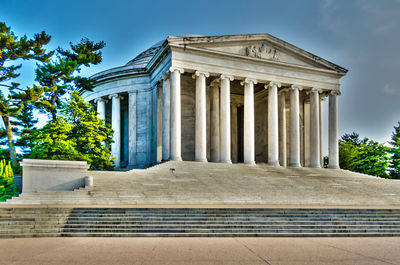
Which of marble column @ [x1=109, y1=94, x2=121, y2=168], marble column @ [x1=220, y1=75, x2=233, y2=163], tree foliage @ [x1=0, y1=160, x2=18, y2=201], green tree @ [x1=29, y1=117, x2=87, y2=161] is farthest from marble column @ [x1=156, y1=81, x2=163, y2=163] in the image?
tree foliage @ [x1=0, y1=160, x2=18, y2=201]

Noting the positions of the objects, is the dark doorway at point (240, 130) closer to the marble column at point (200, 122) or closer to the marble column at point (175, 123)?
the marble column at point (200, 122)

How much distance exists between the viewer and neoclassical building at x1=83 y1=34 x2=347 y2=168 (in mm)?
46688

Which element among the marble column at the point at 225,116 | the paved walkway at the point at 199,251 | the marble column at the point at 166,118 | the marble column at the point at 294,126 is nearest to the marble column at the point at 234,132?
the marble column at the point at 294,126

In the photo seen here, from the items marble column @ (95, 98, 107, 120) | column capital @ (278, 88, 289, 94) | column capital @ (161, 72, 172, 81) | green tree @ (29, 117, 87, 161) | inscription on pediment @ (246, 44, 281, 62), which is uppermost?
inscription on pediment @ (246, 44, 281, 62)

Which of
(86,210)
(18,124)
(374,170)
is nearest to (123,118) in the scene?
(18,124)

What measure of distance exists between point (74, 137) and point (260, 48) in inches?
1072

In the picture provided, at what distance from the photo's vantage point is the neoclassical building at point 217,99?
46688mm

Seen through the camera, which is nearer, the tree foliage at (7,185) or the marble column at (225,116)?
the tree foliage at (7,185)

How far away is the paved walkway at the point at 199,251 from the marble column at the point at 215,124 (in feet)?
112

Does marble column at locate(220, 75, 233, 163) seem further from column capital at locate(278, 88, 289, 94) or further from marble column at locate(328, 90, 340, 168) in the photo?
marble column at locate(328, 90, 340, 168)

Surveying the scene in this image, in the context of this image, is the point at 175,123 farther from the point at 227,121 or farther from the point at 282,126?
the point at 282,126

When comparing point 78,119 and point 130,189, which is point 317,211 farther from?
point 78,119

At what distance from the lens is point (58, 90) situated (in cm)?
4534

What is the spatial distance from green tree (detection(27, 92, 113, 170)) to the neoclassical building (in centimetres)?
832
